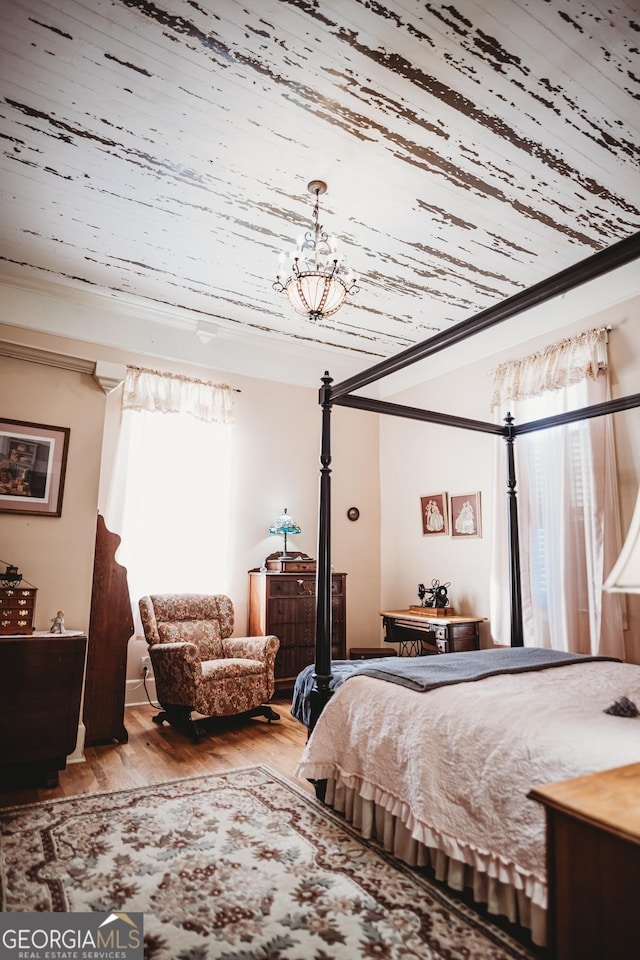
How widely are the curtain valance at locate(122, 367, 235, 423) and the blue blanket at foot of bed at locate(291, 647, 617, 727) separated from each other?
2.94 meters

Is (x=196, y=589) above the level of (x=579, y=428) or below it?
below

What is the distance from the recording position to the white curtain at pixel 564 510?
3.80 metres

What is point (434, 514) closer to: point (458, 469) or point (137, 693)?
point (458, 469)

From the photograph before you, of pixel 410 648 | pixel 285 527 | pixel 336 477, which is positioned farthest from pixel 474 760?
pixel 336 477

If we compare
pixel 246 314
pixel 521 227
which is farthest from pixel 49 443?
pixel 521 227

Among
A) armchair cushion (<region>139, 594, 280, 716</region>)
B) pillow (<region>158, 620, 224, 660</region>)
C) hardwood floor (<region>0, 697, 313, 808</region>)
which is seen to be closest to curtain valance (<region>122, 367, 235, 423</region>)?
armchair cushion (<region>139, 594, 280, 716</region>)

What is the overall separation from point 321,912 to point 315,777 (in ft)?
2.25

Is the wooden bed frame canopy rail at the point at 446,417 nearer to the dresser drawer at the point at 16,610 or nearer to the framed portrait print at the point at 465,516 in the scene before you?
the framed portrait print at the point at 465,516

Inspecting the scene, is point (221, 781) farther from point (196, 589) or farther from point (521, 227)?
point (521, 227)

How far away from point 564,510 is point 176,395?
3417 millimetres

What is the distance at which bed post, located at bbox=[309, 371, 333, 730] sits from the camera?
2.81 m

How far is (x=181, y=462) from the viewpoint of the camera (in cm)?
512

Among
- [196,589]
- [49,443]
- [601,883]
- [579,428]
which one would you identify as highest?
[579,428]

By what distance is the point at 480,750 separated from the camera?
73.5 inches
